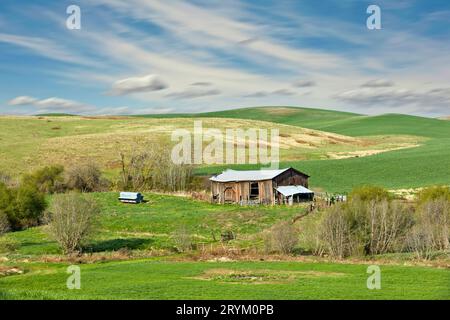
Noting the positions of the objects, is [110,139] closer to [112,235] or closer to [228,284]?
[112,235]

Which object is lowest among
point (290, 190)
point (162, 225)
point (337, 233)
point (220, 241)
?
point (220, 241)

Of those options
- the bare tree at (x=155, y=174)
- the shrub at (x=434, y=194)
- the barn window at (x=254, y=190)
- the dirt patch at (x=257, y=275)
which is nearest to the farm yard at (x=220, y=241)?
the dirt patch at (x=257, y=275)

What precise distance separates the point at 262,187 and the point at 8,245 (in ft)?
101

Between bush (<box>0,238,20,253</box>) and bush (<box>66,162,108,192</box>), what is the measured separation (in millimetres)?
29140

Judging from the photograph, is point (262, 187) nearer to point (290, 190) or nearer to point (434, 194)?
point (290, 190)

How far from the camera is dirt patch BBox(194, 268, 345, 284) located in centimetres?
2973

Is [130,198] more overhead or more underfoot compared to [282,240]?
more overhead

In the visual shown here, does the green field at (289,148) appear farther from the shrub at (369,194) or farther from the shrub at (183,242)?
the shrub at (183,242)

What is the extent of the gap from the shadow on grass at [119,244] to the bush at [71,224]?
1.27 meters

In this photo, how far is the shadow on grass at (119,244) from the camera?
4644 cm

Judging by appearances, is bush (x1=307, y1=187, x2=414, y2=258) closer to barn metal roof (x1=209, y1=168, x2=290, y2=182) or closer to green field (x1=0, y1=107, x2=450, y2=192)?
barn metal roof (x1=209, y1=168, x2=290, y2=182)

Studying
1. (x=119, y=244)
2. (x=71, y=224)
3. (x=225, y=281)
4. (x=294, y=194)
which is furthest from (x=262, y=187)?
(x=225, y=281)

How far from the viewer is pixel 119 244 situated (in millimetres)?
47969

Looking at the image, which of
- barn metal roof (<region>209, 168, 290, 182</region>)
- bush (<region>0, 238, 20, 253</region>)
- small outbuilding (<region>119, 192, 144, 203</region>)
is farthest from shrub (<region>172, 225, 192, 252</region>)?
barn metal roof (<region>209, 168, 290, 182</region>)
